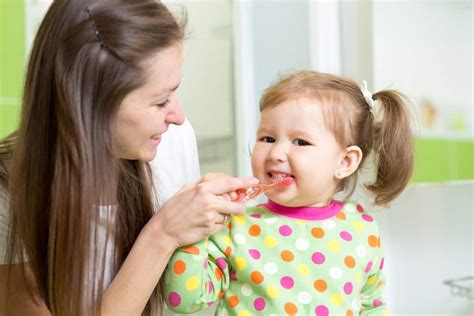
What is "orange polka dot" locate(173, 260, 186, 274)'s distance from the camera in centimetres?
114

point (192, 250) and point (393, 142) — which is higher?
point (393, 142)

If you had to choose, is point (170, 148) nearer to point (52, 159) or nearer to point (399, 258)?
point (52, 159)

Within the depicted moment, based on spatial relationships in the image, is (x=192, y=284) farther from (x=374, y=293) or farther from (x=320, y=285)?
(x=374, y=293)

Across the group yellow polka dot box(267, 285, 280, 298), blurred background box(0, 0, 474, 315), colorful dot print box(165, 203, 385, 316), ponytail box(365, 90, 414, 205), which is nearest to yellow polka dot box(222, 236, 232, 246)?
colorful dot print box(165, 203, 385, 316)

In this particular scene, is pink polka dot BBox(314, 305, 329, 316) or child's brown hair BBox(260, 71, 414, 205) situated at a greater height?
child's brown hair BBox(260, 71, 414, 205)

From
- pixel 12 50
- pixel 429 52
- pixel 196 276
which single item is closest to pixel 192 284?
pixel 196 276

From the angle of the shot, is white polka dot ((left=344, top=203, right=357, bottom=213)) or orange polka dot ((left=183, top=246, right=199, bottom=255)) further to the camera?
white polka dot ((left=344, top=203, right=357, bottom=213))

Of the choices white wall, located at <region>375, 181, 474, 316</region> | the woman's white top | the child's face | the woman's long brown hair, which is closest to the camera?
the woman's long brown hair

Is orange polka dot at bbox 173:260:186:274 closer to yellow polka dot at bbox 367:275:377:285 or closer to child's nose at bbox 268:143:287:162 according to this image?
child's nose at bbox 268:143:287:162

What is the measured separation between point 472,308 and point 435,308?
0.53 feet

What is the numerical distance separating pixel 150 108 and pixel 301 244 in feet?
1.21

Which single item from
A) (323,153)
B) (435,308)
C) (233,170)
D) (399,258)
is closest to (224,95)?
(233,170)

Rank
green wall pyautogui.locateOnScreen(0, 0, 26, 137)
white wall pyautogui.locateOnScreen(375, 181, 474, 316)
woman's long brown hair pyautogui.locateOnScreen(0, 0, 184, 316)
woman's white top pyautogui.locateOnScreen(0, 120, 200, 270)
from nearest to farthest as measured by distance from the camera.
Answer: woman's long brown hair pyautogui.locateOnScreen(0, 0, 184, 316) → woman's white top pyautogui.locateOnScreen(0, 120, 200, 270) → white wall pyautogui.locateOnScreen(375, 181, 474, 316) → green wall pyautogui.locateOnScreen(0, 0, 26, 137)

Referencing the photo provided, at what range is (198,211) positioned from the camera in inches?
44.4
